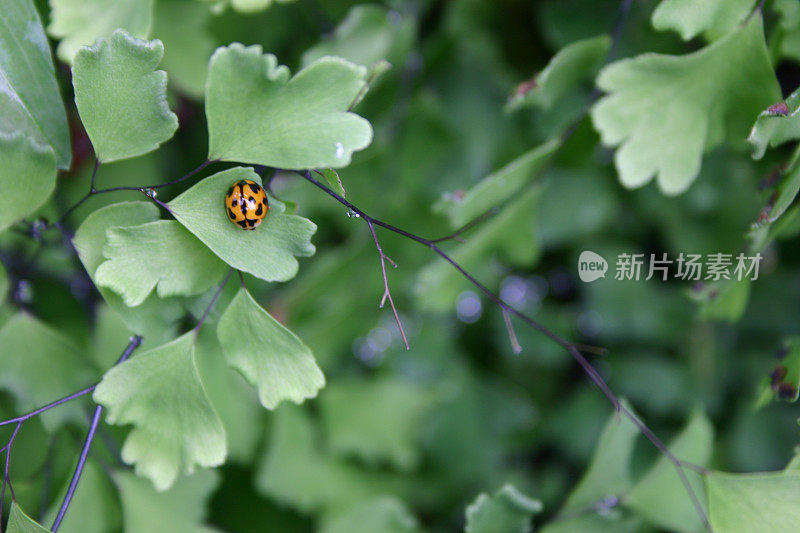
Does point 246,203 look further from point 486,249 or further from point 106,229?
point 486,249

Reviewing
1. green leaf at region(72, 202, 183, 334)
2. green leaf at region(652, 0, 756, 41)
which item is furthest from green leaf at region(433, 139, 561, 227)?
green leaf at region(72, 202, 183, 334)

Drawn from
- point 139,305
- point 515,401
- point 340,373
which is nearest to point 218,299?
point 139,305

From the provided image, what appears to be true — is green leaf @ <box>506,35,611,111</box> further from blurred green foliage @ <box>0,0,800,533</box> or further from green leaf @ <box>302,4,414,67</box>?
green leaf @ <box>302,4,414,67</box>

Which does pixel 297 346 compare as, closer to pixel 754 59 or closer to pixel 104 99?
pixel 104 99

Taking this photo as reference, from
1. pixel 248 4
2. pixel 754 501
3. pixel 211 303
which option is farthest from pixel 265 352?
pixel 754 501

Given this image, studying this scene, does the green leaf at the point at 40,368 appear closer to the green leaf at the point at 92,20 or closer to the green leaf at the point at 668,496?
the green leaf at the point at 92,20

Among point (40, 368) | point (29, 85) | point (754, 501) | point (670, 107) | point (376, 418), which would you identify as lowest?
point (376, 418)
